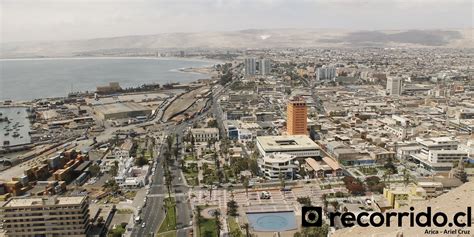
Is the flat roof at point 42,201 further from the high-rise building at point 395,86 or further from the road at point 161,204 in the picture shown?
the high-rise building at point 395,86

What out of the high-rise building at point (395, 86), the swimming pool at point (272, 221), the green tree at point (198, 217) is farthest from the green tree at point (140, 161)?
the high-rise building at point (395, 86)

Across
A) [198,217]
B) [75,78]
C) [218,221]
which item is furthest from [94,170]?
[75,78]

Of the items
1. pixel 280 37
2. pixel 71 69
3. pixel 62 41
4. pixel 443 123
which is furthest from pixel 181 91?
pixel 62 41

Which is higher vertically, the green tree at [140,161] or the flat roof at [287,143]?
the flat roof at [287,143]

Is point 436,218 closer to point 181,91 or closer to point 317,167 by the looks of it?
point 317,167

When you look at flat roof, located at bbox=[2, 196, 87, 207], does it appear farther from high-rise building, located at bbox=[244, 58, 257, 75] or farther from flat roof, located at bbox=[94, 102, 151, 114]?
high-rise building, located at bbox=[244, 58, 257, 75]

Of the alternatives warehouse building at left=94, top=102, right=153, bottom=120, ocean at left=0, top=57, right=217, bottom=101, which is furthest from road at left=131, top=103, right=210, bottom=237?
ocean at left=0, top=57, right=217, bottom=101

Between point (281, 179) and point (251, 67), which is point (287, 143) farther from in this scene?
point (251, 67)
